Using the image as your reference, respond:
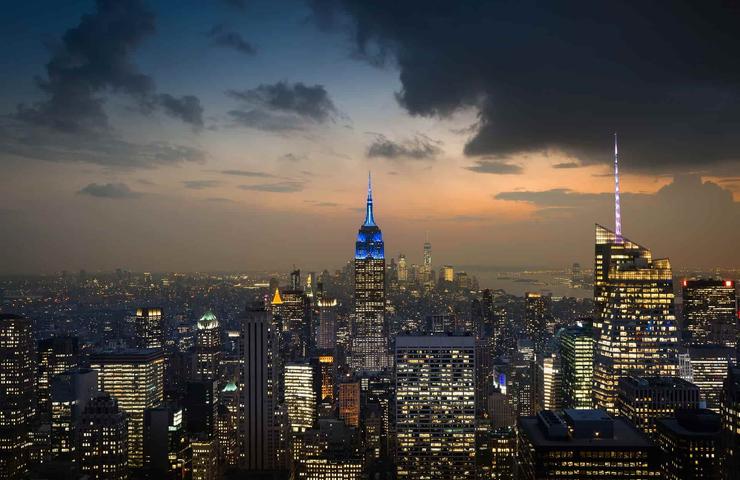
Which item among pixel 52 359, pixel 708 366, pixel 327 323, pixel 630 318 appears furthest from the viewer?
pixel 327 323

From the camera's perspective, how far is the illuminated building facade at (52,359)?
30531 millimetres

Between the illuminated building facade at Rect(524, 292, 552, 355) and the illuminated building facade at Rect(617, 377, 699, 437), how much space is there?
1489cm

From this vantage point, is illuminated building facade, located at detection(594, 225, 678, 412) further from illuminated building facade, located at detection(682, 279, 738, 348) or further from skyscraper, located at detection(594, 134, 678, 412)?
illuminated building facade, located at detection(682, 279, 738, 348)

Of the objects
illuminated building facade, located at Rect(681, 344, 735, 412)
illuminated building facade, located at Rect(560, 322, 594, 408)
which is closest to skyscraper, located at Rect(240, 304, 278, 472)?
illuminated building facade, located at Rect(560, 322, 594, 408)

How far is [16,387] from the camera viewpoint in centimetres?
3011

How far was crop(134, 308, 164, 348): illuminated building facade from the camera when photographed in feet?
114

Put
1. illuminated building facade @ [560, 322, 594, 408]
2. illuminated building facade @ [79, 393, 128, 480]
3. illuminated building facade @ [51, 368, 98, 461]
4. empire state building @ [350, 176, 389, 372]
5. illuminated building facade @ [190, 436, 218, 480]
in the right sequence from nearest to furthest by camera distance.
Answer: illuminated building facade @ [79, 393, 128, 480]
illuminated building facade @ [51, 368, 98, 461]
illuminated building facade @ [190, 436, 218, 480]
illuminated building facade @ [560, 322, 594, 408]
empire state building @ [350, 176, 389, 372]

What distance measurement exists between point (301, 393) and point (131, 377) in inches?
303

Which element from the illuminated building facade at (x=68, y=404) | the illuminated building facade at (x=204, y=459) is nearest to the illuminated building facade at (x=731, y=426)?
the illuminated building facade at (x=204, y=459)

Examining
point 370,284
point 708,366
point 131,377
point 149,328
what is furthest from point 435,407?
point 370,284

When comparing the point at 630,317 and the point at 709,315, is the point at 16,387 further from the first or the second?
the point at 709,315

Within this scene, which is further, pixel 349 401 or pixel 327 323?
pixel 327 323

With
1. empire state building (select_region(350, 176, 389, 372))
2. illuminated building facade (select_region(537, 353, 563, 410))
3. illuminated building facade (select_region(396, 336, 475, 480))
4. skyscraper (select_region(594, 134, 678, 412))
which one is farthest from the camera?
empire state building (select_region(350, 176, 389, 372))

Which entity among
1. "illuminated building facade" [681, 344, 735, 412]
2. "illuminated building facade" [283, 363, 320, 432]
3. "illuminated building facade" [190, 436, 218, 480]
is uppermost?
"illuminated building facade" [681, 344, 735, 412]
